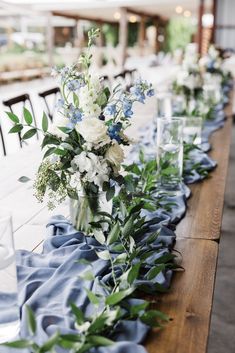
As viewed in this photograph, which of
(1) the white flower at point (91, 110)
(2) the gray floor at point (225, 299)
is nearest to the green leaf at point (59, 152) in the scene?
(1) the white flower at point (91, 110)

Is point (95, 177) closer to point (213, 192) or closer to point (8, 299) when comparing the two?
point (8, 299)

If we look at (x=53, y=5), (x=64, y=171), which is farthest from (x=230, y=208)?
(x=53, y=5)

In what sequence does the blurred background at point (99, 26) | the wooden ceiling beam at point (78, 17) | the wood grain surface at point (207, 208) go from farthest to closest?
1. the wooden ceiling beam at point (78, 17)
2. the blurred background at point (99, 26)
3. the wood grain surface at point (207, 208)

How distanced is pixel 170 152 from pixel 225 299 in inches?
35.2

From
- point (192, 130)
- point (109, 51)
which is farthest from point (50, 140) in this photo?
point (109, 51)

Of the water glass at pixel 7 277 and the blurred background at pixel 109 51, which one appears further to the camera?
the blurred background at pixel 109 51

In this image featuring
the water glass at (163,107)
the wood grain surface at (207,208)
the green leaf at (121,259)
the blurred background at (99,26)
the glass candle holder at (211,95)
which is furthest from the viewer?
the blurred background at (99,26)

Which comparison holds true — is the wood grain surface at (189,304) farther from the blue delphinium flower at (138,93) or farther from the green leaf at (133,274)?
the blue delphinium flower at (138,93)

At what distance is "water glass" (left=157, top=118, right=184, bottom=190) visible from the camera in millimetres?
1657

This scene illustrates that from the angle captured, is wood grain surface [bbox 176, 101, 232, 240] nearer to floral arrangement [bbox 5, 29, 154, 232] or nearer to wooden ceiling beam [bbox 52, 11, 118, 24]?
floral arrangement [bbox 5, 29, 154, 232]

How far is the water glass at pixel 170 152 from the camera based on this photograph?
1.66 metres

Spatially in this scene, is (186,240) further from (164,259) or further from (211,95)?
(211,95)

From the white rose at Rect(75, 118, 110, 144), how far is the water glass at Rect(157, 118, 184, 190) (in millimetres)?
610

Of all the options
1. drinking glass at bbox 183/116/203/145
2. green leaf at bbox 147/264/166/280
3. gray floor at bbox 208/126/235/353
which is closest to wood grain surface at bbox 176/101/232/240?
drinking glass at bbox 183/116/203/145
